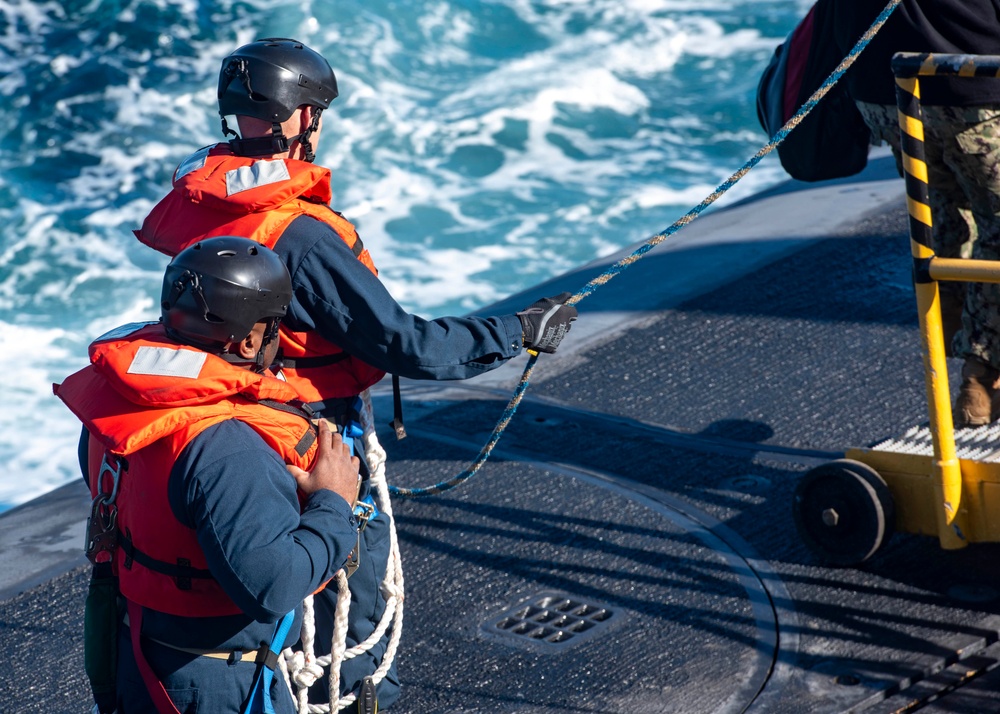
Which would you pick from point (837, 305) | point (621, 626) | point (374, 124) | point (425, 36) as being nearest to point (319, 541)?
point (621, 626)

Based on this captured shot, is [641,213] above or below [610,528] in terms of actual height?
below

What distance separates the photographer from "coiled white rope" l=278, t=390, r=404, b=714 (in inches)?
116

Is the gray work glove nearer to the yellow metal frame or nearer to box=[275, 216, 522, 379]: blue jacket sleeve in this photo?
box=[275, 216, 522, 379]: blue jacket sleeve

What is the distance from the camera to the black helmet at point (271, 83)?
304 cm

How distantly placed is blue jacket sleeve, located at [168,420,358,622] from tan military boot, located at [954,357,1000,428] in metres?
2.58

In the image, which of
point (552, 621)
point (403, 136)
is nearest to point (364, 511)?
point (552, 621)

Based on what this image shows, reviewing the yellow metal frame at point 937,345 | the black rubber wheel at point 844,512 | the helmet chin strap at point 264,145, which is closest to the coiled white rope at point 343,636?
the helmet chin strap at point 264,145

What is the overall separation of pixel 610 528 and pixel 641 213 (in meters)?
9.24

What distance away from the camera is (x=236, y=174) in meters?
2.92

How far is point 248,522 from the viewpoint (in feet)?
7.37

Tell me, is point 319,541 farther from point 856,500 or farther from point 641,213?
point 641,213

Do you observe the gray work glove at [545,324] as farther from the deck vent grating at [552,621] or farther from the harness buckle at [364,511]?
the deck vent grating at [552,621]

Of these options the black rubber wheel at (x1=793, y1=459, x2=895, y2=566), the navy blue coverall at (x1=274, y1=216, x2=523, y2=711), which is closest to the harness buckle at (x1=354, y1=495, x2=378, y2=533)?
the navy blue coverall at (x1=274, y1=216, x2=523, y2=711)

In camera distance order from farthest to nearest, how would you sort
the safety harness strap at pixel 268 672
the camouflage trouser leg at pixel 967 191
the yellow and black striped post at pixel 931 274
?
the camouflage trouser leg at pixel 967 191
the yellow and black striped post at pixel 931 274
the safety harness strap at pixel 268 672
